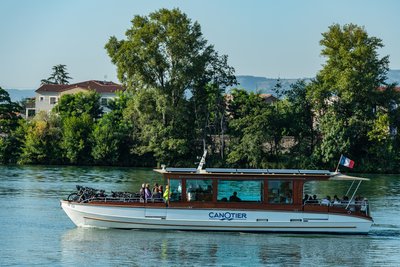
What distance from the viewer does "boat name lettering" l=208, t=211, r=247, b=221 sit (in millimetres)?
37844

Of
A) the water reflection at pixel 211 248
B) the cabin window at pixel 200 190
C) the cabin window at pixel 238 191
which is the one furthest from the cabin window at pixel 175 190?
the cabin window at pixel 238 191

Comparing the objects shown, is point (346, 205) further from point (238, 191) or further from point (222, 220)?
point (222, 220)

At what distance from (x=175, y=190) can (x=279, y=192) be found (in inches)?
167

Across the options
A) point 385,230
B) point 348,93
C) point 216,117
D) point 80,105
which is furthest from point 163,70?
point 385,230

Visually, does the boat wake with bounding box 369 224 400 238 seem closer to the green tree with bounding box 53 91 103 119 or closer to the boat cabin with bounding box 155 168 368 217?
the boat cabin with bounding box 155 168 368 217

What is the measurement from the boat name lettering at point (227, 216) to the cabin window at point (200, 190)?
69 cm

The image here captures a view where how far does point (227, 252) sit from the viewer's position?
3438cm

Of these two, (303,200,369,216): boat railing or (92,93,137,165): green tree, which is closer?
(303,200,369,216): boat railing

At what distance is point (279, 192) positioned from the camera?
38.0 m

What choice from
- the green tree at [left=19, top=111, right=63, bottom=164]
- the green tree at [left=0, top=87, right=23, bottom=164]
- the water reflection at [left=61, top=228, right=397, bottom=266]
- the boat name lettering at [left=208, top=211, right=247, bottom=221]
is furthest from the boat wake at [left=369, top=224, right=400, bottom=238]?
the green tree at [left=0, top=87, right=23, bottom=164]

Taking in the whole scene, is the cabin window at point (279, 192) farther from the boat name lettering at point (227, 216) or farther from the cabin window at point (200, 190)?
the cabin window at point (200, 190)

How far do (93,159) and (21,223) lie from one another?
2105 inches

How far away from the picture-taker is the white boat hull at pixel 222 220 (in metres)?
37.8

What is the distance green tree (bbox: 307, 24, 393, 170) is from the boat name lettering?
5088 centimetres
